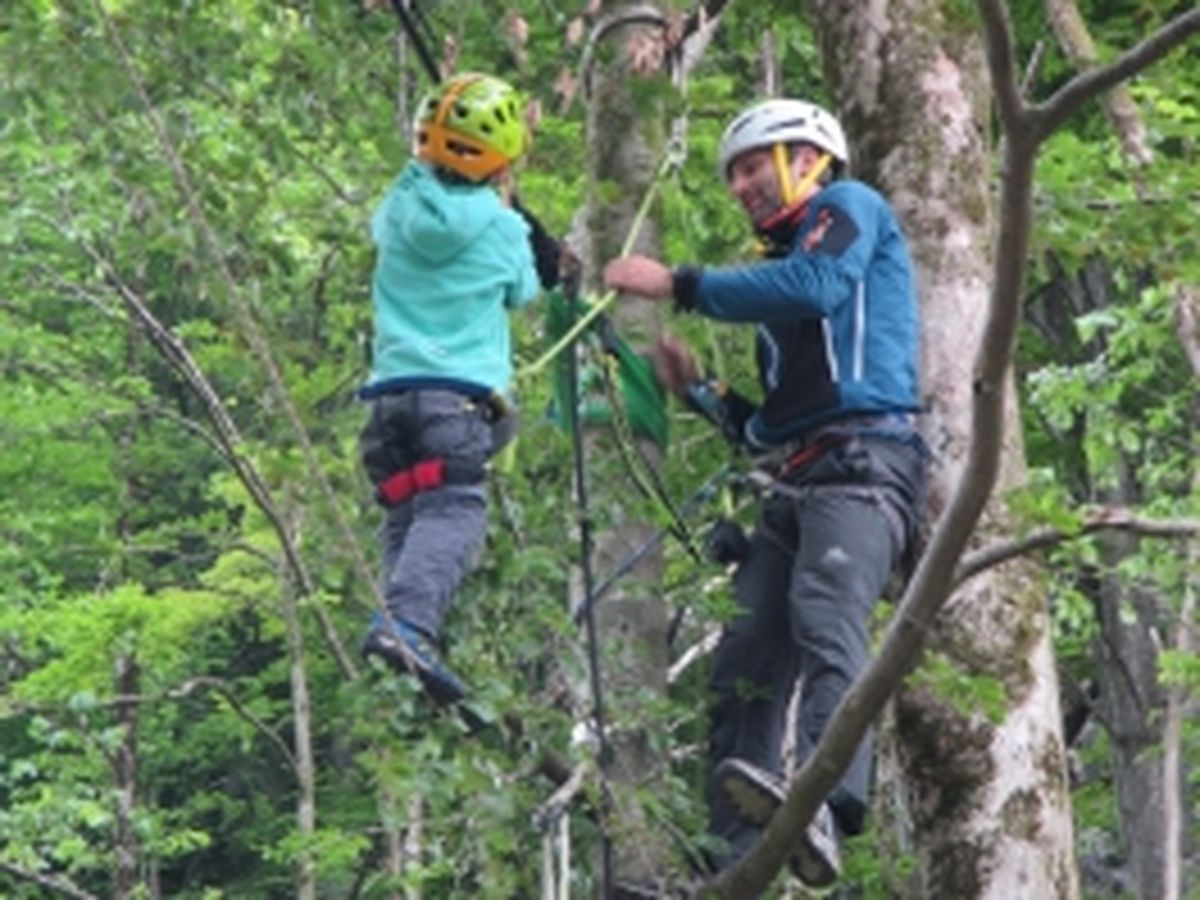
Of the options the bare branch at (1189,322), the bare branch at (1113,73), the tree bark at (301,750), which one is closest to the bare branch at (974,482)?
the bare branch at (1113,73)

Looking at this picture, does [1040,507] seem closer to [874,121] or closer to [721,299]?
[721,299]

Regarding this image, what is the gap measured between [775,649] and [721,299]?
946mm

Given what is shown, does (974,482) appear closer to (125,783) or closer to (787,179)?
(787,179)

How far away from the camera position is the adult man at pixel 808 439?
4.50 meters

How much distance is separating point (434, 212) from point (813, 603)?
1.22 m

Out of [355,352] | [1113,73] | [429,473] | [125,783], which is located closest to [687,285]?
[429,473]

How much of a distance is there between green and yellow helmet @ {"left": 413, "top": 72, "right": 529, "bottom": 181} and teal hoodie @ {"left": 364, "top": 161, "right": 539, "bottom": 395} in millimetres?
50

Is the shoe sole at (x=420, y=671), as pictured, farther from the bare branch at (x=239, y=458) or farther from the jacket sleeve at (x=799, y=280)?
the jacket sleeve at (x=799, y=280)

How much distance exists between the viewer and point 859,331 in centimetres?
470

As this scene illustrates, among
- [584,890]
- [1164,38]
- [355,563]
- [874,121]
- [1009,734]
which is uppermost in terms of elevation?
[874,121]

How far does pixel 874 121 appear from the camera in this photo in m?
5.30

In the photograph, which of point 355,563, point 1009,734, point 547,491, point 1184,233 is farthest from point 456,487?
point 1184,233

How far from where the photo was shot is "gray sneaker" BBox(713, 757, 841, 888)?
169 inches

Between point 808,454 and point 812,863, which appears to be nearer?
point 812,863
